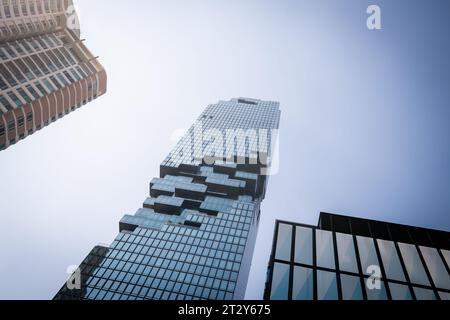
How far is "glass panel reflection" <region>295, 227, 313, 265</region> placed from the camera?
53.9 feet

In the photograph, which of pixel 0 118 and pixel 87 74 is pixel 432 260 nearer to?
pixel 0 118

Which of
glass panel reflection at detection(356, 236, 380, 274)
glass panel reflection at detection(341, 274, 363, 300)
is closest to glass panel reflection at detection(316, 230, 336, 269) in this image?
glass panel reflection at detection(341, 274, 363, 300)

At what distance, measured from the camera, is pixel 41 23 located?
66.6 m

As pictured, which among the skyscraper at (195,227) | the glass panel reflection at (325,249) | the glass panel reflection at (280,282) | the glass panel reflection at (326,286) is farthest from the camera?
the skyscraper at (195,227)

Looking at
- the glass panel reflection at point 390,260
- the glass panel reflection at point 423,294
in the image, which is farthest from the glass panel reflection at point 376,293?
the glass panel reflection at point 423,294

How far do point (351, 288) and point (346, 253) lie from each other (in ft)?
8.84

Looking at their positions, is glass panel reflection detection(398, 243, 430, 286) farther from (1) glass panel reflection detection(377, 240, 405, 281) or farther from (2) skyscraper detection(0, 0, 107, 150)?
(2) skyscraper detection(0, 0, 107, 150)

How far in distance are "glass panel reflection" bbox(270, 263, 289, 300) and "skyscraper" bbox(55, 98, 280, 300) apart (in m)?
55.3

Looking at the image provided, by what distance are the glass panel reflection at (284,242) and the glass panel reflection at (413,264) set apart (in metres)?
5.76

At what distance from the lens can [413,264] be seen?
Answer: 646 inches

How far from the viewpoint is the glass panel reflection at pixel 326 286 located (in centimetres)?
1413

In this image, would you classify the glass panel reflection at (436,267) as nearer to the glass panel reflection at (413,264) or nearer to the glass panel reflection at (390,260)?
the glass panel reflection at (413,264)

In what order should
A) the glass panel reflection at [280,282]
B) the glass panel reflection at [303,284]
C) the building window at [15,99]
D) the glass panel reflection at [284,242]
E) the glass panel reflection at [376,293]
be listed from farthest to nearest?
1. the building window at [15,99]
2. the glass panel reflection at [284,242]
3. the glass panel reflection at [280,282]
4. the glass panel reflection at [303,284]
5. the glass panel reflection at [376,293]
